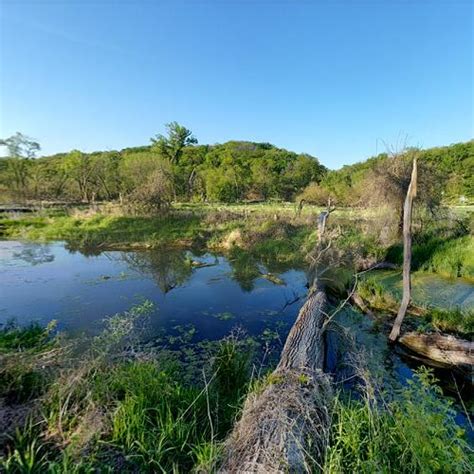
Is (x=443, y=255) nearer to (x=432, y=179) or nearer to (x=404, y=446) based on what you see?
(x=432, y=179)

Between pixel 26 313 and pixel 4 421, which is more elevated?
pixel 4 421

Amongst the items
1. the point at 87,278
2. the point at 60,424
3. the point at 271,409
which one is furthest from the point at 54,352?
the point at 87,278

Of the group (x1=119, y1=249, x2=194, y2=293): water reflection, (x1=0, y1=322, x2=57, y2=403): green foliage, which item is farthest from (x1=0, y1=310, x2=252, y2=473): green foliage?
(x1=119, y1=249, x2=194, y2=293): water reflection

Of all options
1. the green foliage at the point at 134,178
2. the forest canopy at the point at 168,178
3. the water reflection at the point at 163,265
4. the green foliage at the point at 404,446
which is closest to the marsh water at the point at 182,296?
the water reflection at the point at 163,265

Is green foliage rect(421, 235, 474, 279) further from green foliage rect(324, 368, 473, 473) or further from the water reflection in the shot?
green foliage rect(324, 368, 473, 473)

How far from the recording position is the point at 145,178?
1156 inches

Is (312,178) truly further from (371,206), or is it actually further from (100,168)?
(371,206)

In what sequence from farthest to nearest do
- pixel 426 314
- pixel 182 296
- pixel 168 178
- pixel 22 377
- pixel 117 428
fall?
pixel 168 178
pixel 182 296
pixel 426 314
pixel 22 377
pixel 117 428

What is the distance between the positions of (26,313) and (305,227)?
1531 cm

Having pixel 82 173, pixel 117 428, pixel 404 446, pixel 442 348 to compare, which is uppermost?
pixel 82 173

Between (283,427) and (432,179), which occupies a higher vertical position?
(432,179)

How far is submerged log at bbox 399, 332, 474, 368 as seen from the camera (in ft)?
19.3

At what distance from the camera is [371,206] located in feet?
49.0

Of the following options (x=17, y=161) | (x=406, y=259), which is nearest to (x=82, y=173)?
(x=17, y=161)
